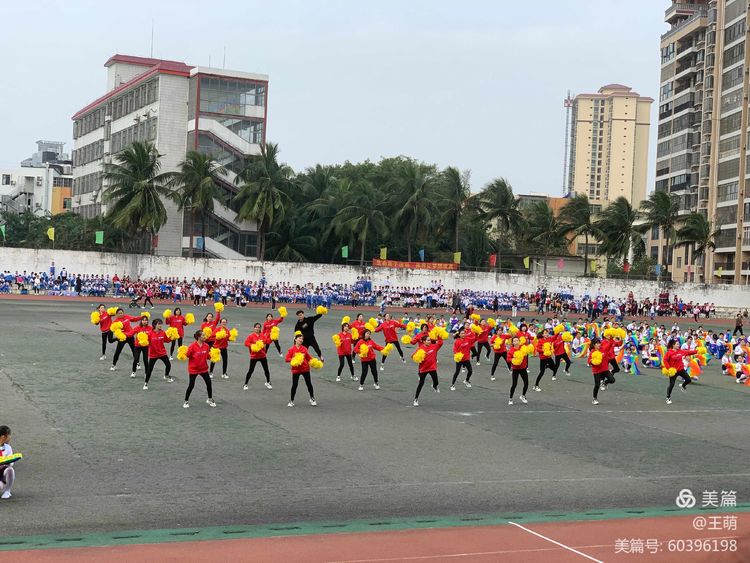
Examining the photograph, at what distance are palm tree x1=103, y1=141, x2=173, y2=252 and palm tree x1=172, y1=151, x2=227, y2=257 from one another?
969 mm

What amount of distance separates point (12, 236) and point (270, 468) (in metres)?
78.2

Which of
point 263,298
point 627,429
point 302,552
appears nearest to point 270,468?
point 302,552

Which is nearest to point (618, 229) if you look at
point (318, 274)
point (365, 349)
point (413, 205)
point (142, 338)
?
point (413, 205)

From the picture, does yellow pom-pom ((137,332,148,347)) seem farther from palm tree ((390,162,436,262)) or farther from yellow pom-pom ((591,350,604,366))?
palm tree ((390,162,436,262))

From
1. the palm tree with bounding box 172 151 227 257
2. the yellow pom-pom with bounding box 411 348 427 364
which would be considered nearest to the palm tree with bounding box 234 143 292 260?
the palm tree with bounding box 172 151 227 257

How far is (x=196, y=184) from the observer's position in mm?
63906

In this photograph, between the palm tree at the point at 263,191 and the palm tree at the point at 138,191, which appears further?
the palm tree at the point at 263,191

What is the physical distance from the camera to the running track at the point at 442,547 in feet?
29.4

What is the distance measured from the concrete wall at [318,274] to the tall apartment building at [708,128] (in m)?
7.25

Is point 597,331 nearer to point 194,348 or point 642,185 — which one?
point 194,348

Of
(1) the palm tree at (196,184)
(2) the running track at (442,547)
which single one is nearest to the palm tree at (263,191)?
(1) the palm tree at (196,184)

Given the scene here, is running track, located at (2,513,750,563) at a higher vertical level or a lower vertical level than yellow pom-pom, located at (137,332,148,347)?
lower

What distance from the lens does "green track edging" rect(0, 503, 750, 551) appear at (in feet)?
30.6

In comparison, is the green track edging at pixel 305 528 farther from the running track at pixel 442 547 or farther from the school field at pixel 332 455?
the running track at pixel 442 547
